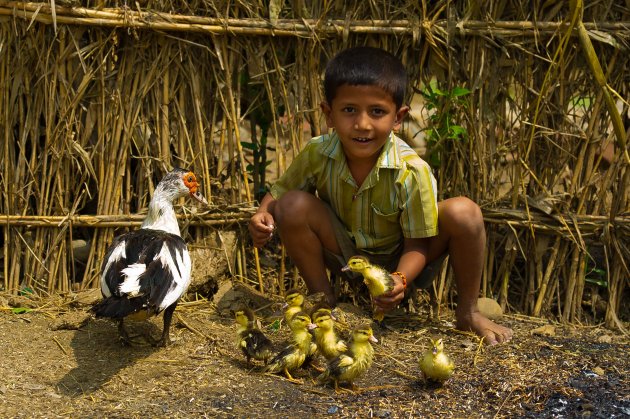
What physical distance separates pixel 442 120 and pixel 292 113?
0.92m

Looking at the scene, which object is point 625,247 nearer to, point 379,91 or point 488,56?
point 488,56

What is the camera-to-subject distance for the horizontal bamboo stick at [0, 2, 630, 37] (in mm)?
5348

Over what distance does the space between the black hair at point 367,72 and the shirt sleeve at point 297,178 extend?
0.46 meters

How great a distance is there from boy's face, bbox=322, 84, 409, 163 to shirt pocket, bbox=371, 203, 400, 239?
0.34 meters

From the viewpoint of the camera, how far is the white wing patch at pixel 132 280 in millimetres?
4266

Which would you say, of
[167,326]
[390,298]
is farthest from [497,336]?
[167,326]

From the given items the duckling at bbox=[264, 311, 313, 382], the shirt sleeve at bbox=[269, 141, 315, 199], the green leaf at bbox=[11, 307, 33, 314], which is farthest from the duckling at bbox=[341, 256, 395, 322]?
the green leaf at bbox=[11, 307, 33, 314]

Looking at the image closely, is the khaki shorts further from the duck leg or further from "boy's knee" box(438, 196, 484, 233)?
the duck leg

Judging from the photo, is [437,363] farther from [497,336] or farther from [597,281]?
[597,281]

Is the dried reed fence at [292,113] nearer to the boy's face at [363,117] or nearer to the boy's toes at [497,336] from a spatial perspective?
the boy's toes at [497,336]

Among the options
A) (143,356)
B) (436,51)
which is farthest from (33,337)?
(436,51)

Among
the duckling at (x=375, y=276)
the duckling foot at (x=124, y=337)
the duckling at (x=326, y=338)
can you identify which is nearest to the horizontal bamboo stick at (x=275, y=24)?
the duckling at (x=375, y=276)

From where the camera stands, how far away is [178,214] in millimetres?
5777

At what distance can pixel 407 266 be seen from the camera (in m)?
5.01
